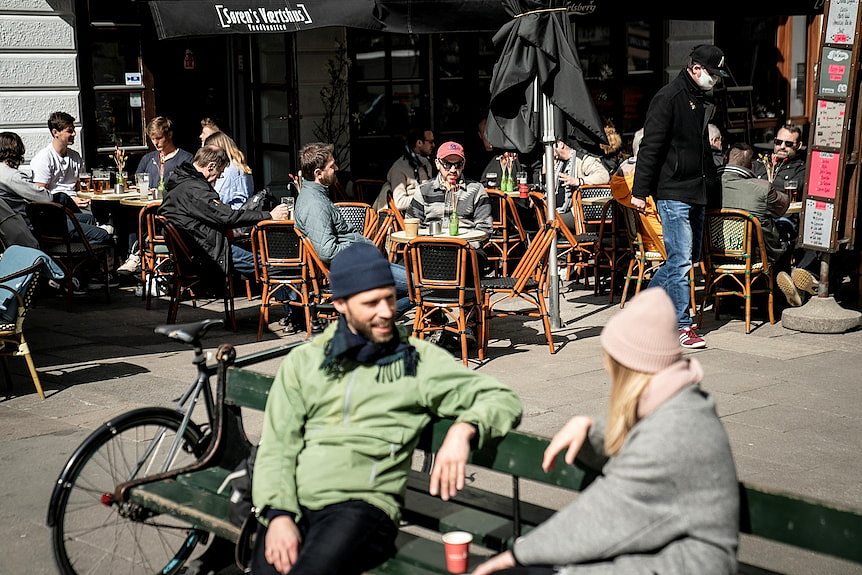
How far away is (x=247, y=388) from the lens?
4539 millimetres

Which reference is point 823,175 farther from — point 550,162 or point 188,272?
point 188,272

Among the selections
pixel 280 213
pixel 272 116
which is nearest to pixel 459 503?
pixel 280 213

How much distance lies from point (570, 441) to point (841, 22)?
6563 mm

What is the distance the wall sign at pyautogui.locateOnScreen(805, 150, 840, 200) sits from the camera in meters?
9.05

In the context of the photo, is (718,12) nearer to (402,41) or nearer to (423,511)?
(402,41)

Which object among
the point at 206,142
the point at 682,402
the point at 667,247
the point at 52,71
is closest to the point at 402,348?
the point at 682,402

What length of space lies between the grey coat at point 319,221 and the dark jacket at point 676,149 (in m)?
2.15

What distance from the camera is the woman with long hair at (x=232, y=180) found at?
11133 millimetres

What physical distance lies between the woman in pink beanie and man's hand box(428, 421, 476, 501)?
17.7 inches

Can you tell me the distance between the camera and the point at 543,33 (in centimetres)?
908

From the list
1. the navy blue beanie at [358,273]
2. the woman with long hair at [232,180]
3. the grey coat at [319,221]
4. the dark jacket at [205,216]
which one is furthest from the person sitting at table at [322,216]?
the navy blue beanie at [358,273]

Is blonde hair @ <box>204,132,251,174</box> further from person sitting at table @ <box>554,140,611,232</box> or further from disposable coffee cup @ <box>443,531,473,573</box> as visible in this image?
disposable coffee cup @ <box>443,531,473,573</box>

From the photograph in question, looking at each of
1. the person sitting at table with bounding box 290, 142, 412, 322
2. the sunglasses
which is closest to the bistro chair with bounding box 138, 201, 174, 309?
the person sitting at table with bounding box 290, 142, 412, 322

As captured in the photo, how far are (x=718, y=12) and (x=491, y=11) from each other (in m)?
2.62
